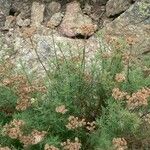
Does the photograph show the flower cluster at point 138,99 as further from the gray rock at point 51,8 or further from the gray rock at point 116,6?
the gray rock at point 51,8

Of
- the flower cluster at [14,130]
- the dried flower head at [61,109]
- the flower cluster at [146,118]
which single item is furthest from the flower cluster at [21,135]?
the flower cluster at [146,118]

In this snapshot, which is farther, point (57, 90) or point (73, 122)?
point (57, 90)

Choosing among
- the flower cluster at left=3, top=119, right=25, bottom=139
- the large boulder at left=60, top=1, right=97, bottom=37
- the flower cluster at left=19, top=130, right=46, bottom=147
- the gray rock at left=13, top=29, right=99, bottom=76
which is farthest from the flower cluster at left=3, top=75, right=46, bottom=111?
the large boulder at left=60, top=1, right=97, bottom=37

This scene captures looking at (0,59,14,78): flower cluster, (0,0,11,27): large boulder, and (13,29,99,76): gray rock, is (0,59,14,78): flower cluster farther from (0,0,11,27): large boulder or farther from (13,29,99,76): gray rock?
(0,0,11,27): large boulder

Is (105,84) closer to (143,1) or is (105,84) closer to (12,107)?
(12,107)

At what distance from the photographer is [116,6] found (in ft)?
23.3

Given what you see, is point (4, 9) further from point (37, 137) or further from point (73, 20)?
point (37, 137)

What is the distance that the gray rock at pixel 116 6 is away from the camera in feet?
23.1

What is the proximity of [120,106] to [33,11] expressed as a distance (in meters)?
3.87

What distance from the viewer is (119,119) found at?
12.3 ft

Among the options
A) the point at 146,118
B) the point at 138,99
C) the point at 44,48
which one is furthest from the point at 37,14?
the point at 138,99

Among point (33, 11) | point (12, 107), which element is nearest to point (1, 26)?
point (33, 11)

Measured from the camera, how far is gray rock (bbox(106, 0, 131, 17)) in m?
7.05

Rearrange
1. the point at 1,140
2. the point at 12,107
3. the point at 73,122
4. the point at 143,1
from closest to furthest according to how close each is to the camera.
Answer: the point at 73,122 < the point at 1,140 < the point at 12,107 < the point at 143,1
